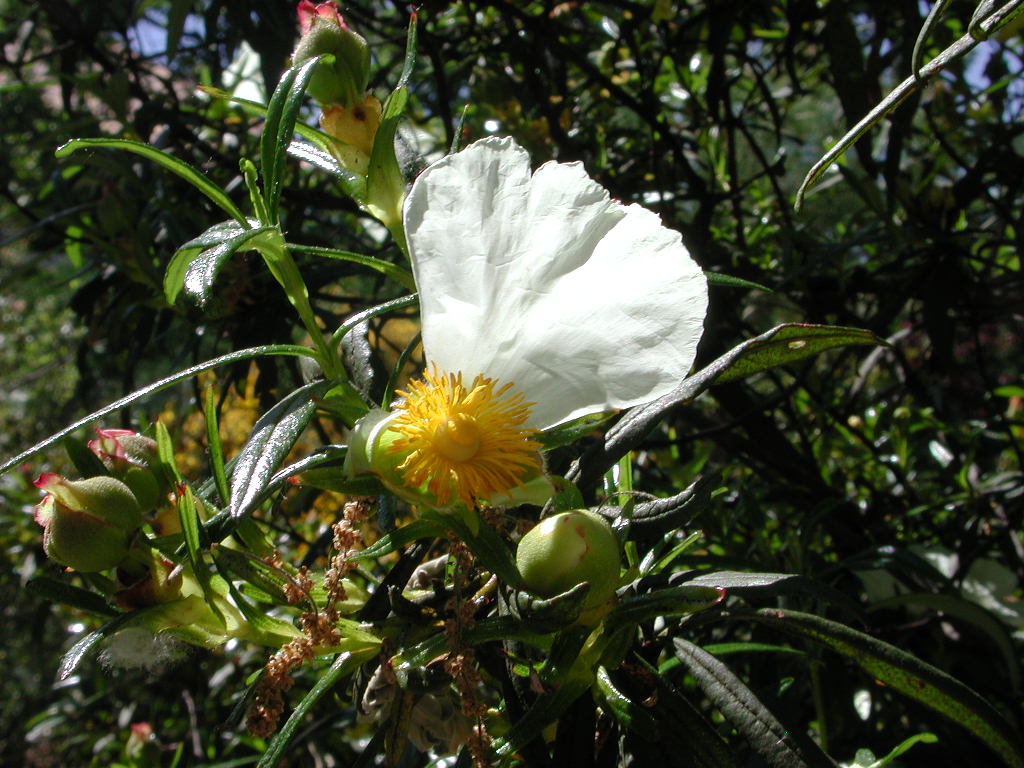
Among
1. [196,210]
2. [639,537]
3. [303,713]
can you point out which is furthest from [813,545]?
[196,210]

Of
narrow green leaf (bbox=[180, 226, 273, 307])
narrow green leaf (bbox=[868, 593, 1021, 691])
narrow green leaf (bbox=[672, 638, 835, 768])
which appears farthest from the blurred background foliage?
narrow green leaf (bbox=[180, 226, 273, 307])

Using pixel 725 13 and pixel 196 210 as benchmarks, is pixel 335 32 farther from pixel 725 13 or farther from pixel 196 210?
pixel 725 13

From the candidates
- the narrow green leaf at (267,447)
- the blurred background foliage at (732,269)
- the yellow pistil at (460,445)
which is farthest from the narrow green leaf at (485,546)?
the blurred background foliage at (732,269)

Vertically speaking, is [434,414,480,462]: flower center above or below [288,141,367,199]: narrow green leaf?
below

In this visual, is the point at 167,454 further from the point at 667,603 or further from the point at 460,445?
the point at 667,603

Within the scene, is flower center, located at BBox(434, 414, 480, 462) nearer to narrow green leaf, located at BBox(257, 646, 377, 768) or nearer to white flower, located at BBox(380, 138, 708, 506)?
white flower, located at BBox(380, 138, 708, 506)

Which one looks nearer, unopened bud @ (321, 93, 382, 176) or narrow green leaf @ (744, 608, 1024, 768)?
narrow green leaf @ (744, 608, 1024, 768)

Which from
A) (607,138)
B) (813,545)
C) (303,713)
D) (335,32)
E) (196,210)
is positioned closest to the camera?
(303,713)
